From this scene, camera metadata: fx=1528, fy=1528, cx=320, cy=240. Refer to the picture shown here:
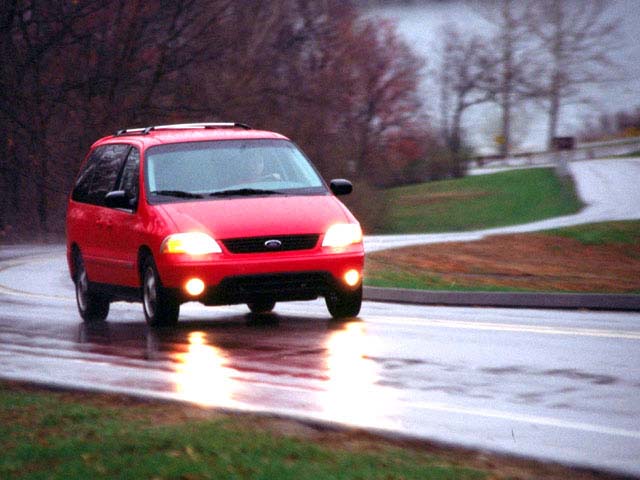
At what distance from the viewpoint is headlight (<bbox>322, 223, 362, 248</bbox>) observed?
14.0 m

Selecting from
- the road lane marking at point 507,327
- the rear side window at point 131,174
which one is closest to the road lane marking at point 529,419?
the road lane marking at point 507,327

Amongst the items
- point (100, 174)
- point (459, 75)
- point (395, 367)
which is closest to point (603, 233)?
point (100, 174)

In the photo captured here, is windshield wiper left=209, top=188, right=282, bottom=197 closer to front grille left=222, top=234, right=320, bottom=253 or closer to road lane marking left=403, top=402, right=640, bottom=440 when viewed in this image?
front grille left=222, top=234, right=320, bottom=253

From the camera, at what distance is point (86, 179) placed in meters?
16.8

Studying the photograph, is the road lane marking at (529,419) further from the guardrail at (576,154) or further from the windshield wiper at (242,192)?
the guardrail at (576,154)

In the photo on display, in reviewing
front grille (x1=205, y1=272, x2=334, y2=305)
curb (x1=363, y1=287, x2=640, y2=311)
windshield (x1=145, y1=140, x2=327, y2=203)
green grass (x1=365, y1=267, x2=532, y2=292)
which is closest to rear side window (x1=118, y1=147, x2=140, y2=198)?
windshield (x1=145, y1=140, x2=327, y2=203)

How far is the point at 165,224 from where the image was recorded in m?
13.9

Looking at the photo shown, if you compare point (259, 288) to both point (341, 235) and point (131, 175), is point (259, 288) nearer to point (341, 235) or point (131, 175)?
point (341, 235)

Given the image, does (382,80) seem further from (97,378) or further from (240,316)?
(97,378)

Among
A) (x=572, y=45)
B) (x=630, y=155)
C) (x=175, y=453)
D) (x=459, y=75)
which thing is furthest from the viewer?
(x=572, y=45)

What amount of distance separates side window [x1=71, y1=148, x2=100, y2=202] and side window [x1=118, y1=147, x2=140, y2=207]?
1054 mm

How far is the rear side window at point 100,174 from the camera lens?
51.9 ft

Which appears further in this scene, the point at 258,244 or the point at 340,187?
the point at 340,187

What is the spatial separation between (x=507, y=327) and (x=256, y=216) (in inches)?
97.7
